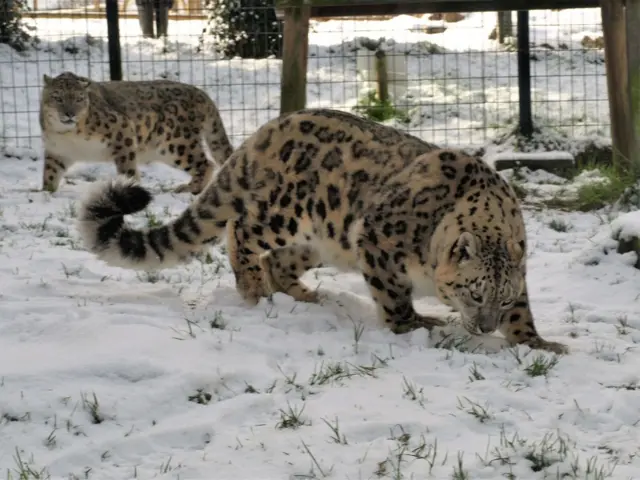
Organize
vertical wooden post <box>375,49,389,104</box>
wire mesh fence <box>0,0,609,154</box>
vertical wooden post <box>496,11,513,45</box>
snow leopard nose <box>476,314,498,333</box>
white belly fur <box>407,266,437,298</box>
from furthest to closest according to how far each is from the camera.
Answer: vertical wooden post <box>496,11,513,45</box> < vertical wooden post <box>375,49,389,104</box> < wire mesh fence <box>0,0,609,154</box> < white belly fur <box>407,266,437,298</box> < snow leopard nose <box>476,314,498,333</box>

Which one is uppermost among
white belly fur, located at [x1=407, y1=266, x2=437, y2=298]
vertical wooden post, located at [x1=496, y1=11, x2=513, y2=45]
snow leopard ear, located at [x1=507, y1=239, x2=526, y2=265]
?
vertical wooden post, located at [x1=496, y1=11, x2=513, y2=45]

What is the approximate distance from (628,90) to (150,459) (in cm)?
642

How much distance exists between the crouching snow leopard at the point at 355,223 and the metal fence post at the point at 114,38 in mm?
6014

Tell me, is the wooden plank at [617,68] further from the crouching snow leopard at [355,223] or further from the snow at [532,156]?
the crouching snow leopard at [355,223]

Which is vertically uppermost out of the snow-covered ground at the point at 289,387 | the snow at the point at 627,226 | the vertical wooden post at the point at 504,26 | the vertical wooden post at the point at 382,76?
the vertical wooden post at the point at 504,26

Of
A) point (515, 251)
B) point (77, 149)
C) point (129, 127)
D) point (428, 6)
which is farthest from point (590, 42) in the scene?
point (515, 251)

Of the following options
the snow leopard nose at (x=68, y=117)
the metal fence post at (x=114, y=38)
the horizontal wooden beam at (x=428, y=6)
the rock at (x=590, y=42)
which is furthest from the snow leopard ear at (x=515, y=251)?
the rock at (x=590, y=42)

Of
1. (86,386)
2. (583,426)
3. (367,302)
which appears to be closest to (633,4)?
(367,302)

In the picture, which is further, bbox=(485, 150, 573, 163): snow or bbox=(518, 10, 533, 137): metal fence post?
bbox=(518, 10, 533, 137): metal fence post

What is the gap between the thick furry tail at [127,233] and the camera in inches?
234

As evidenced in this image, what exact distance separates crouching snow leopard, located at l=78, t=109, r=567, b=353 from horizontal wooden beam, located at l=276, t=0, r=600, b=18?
3.70 m

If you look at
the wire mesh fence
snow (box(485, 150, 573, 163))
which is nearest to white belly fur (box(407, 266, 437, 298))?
snow (box(485, 150, 573, 163))

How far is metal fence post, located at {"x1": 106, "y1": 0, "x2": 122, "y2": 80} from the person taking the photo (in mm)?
11734

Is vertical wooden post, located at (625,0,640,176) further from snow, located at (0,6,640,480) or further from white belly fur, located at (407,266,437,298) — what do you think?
white belly fur, located at (407,266,437,298)
